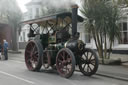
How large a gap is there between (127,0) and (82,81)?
409cm

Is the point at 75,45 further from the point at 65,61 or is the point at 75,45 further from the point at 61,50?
the point at 65,61

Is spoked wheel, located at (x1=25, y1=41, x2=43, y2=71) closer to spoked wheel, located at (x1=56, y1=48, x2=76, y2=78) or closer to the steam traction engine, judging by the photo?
the steam traction engine

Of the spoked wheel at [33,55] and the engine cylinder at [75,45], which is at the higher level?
the engine cylinder at [75,45]

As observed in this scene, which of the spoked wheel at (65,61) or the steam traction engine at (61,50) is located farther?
the steam traction engine at (61,50)

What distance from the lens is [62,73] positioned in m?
7.91

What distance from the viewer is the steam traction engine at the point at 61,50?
25.7ft

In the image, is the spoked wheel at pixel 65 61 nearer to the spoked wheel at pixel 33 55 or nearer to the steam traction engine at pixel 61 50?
the steam traction engine at pixel 61 50

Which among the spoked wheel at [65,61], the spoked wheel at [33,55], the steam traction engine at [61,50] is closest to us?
the spoked wheel at [65,61]

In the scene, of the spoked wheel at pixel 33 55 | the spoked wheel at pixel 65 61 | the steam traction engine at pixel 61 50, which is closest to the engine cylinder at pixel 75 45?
the steam traction engine at pixel 61 50

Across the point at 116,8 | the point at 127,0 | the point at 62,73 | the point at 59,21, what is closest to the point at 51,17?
the point at 59,21

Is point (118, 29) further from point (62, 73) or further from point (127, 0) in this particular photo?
point (62, 73)

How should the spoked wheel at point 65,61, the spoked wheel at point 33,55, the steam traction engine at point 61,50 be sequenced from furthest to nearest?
the spoked wheel at point 33,55, the steam traction engine at point 61,50, the spoked wheel at point 65,61

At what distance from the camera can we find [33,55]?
9445 millimetres

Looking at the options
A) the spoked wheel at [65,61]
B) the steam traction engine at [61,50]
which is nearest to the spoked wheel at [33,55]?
the steam traction engine at [61,50]
